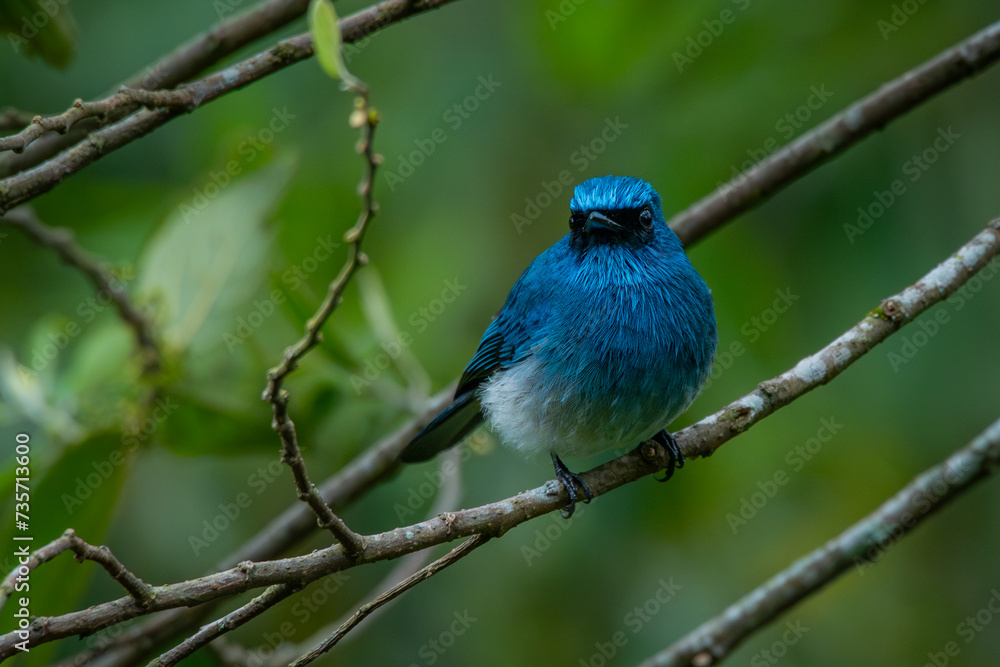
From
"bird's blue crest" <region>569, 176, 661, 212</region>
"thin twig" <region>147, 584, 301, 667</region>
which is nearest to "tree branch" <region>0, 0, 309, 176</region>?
"bird's blue crest" <region>569, 176, 661, 212</region>

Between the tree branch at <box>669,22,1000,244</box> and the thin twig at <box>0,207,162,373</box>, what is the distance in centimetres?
236

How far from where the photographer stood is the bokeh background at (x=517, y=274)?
432 cm

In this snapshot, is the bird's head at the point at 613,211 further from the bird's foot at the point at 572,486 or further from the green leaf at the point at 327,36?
the green leaf at the point at 327,36

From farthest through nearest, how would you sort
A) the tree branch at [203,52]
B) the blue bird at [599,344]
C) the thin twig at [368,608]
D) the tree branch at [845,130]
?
the tree branch at [845,130] < the blue bird at [599,344] < the tree branch at [203,52] < the thin twig at [368,608]

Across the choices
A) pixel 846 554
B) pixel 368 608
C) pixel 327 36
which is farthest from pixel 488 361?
pixel 327 36

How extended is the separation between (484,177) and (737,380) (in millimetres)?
1873

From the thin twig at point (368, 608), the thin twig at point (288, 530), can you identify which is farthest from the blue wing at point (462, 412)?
the thin twig at point (368, 608)

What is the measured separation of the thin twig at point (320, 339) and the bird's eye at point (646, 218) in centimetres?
190

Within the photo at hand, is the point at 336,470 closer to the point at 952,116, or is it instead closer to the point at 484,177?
the point at 484,177

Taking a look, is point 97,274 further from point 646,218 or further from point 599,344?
point 646,218

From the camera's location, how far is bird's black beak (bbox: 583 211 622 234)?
147 inches

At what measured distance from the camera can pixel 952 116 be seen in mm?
4922

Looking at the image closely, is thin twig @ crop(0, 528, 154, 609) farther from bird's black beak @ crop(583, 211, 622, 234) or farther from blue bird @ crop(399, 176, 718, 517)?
bird's black beak @ crop(583, 211, 622, 234)

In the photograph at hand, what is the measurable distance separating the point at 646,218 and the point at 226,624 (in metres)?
2.37
